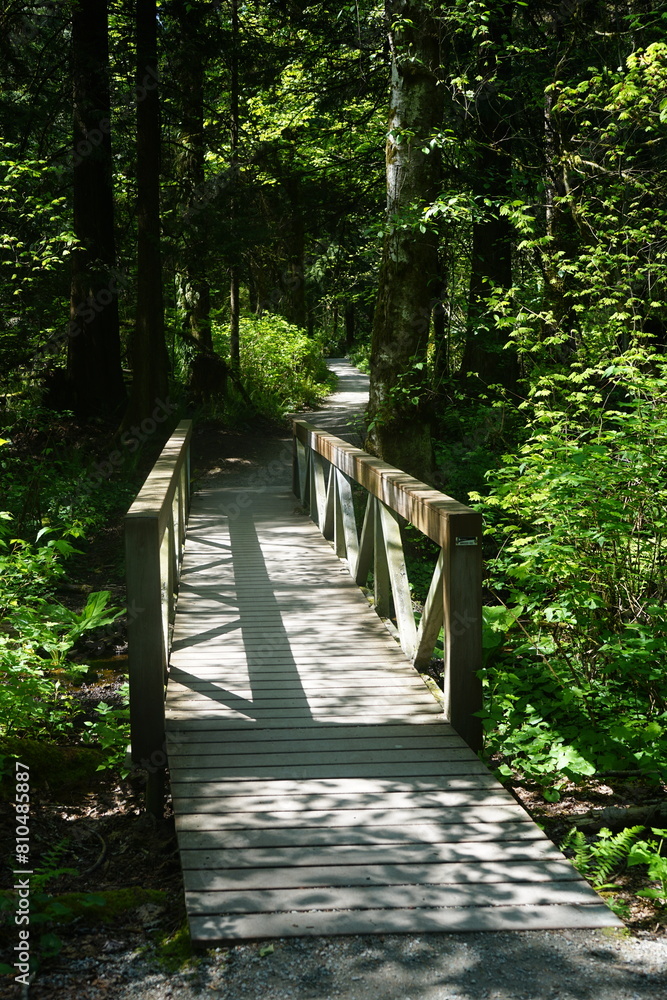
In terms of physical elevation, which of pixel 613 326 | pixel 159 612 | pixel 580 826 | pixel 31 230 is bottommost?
pixel 580 826

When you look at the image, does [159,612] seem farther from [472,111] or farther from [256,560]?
[472,111]

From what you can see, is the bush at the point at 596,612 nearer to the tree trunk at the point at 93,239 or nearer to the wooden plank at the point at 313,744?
the wooden plank at the point at 313,744

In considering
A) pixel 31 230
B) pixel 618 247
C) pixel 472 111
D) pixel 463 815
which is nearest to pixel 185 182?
pixel 31 230

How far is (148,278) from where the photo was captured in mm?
13438

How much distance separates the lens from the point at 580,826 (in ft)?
13.6

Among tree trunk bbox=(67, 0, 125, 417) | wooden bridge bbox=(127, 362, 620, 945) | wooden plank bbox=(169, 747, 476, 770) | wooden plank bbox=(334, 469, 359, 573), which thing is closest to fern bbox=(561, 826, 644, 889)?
wooden bridge bbox=(127, 362, 620, 945)

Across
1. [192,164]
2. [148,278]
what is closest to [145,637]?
[148,278]

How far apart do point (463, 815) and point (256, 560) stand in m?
4.84

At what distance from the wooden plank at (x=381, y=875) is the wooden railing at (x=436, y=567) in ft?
3.83

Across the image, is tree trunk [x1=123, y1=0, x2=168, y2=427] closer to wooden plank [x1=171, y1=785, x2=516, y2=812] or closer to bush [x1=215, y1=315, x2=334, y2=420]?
bush [x1=215, y1=315, x2=334, y2=420]

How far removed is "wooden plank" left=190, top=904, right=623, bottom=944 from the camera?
2.82 meters

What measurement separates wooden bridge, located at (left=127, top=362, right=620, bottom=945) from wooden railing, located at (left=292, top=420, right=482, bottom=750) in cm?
1

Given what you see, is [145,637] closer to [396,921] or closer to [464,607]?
[464,607]

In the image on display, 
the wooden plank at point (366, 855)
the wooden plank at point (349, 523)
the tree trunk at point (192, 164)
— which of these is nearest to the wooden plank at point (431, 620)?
the wooden plank at point (366, 855)
